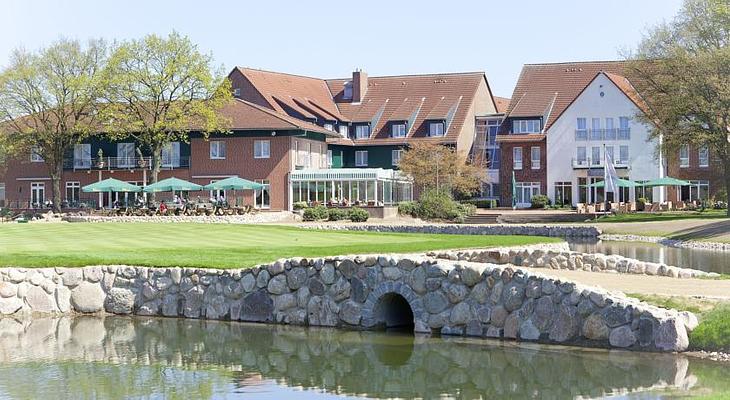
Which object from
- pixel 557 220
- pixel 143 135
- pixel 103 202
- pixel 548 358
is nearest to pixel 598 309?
pixel 548 358

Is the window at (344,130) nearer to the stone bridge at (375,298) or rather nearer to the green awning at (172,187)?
the green awning at (172,187)

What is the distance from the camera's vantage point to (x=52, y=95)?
68.9m

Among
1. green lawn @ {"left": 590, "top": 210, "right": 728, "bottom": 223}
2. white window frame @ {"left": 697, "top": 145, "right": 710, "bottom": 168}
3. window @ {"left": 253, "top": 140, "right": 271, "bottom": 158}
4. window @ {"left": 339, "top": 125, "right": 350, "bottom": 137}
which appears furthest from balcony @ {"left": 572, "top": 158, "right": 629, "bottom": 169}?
window @ {"left": 253, "top": 140, "right": 271, "bottom": 158}

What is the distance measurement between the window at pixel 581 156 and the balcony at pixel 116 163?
26882 mm

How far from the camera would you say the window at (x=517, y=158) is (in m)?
79.1

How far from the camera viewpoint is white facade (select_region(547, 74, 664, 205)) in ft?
245

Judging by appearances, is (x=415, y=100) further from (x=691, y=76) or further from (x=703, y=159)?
(x=691, y=76)

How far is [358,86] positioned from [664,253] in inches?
1904

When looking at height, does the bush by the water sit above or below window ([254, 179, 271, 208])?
below

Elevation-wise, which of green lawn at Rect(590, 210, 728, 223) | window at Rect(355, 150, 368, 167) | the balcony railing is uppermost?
the balcony railing

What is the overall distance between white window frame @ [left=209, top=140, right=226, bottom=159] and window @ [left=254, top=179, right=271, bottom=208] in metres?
3.22

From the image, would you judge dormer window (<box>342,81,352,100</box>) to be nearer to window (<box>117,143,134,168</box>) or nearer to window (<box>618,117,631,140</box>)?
window (<box>117,143,134,168</box>)

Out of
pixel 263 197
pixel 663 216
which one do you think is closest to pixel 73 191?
pixel 263 197

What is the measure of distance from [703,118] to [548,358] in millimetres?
44185
